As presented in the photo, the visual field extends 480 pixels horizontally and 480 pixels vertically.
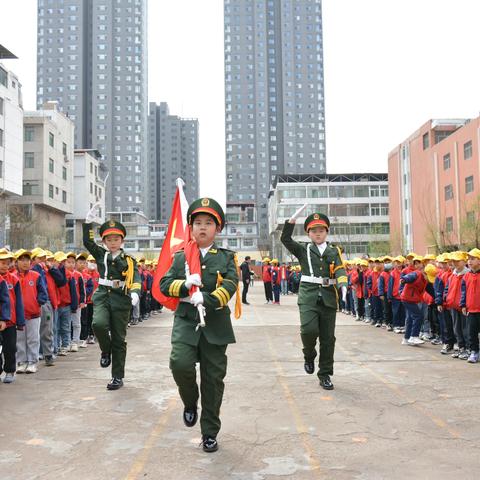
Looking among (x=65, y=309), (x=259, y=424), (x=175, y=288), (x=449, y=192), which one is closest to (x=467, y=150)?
(x=449, y=192)

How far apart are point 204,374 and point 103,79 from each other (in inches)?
5512

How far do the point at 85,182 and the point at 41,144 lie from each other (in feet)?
49.2

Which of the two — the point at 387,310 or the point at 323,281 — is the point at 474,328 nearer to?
the point at 323,281

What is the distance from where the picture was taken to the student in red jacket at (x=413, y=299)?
450 inches

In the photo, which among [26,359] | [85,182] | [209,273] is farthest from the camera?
[85,182]

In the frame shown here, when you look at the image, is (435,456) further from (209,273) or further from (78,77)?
(78,77)

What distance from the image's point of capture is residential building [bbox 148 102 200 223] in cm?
17938

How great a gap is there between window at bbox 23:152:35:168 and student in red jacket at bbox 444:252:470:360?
59412 mm

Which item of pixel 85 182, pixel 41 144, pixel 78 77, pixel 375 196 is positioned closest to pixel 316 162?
pixel 375 196

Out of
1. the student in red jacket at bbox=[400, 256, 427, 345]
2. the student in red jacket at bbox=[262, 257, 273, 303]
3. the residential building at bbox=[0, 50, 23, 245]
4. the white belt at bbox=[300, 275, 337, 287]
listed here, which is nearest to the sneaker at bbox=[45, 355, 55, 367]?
the white belt at bbox=[300, 275, 337, 287]

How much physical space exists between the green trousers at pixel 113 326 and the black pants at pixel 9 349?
138cm

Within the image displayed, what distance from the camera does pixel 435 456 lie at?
4605 millimetres

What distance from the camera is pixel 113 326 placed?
297 inches

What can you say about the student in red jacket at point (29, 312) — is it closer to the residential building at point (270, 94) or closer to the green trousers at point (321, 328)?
the green trousers at point (321, 328)
